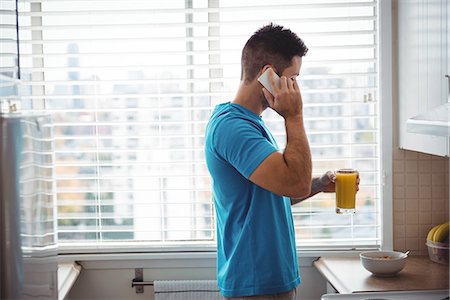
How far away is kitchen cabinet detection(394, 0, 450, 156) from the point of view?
7.47 ft

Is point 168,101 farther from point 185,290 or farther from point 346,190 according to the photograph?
point 346,190

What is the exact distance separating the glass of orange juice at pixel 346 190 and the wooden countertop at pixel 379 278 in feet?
1.04

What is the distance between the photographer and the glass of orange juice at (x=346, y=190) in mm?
2305

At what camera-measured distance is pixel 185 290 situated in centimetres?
284

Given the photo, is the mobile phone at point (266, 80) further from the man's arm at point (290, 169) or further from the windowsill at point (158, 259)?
the windowsill at point (158, 259)

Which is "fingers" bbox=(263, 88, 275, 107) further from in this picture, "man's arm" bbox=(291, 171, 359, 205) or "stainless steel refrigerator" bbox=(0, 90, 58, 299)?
"stainless steel refrigerator" bbox=(0, 90, 58, 299)

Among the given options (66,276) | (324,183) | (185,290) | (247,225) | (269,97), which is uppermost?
(269,97)

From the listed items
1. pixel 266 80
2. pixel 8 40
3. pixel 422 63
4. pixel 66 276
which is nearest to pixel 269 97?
pixel 266 80

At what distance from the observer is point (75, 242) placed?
294 cm

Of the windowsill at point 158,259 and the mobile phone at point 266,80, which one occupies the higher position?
the mobile phone at point 266,80

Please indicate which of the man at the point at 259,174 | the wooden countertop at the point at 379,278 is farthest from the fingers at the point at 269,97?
the wooden countertop at the point at 379,278

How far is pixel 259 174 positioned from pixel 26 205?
35.9 inches

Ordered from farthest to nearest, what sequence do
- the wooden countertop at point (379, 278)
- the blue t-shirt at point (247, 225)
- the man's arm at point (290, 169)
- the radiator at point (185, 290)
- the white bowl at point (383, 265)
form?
the radiator at point (185, 290) < the white bowl at point (383, 265) < the wooden countertop at point (379, 278) < the blue t-shirt at point (247, 225) < the man's arm at point (290, 169)

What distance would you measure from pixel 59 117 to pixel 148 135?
420mm
